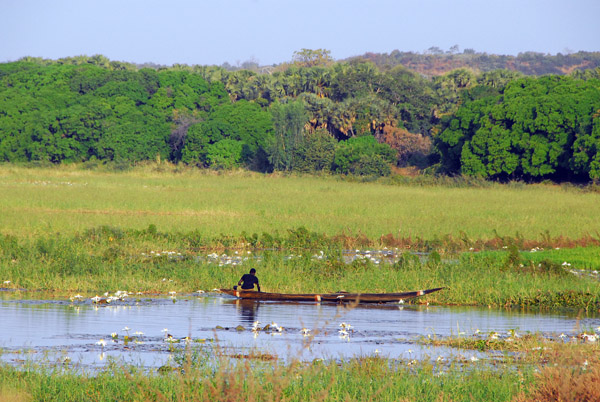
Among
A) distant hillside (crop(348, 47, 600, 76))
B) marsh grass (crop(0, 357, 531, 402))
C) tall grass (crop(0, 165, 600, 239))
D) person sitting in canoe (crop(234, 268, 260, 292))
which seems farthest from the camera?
distant hillside (crop(348, 47, 600, 76))

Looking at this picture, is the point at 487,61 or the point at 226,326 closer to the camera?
the point at 226,326

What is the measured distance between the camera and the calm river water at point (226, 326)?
1055 cm

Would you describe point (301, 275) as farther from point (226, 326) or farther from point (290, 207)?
point (290, 207)

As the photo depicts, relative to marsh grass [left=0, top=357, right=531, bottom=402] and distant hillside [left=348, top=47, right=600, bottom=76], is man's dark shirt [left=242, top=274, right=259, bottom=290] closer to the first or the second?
marsh grass [left=0, top=357, right=531, bottom=402]

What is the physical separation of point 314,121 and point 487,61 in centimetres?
12401

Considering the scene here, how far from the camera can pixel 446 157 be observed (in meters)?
54.4

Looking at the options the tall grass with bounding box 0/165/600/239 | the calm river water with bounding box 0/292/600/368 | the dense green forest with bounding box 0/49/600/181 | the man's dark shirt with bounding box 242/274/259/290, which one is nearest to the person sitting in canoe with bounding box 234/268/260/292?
the man's dark shirt with bounding box 242/274/259/290

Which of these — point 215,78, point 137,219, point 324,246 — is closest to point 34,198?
point 137,219

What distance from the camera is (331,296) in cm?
1430

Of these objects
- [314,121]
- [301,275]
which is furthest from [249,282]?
[314,121]

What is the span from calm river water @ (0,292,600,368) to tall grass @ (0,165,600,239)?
913 centimetres

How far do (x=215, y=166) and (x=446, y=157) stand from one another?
49.9ft

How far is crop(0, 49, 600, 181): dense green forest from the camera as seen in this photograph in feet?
155

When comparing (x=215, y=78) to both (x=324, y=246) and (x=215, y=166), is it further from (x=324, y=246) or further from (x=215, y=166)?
(x=324, y=246)
